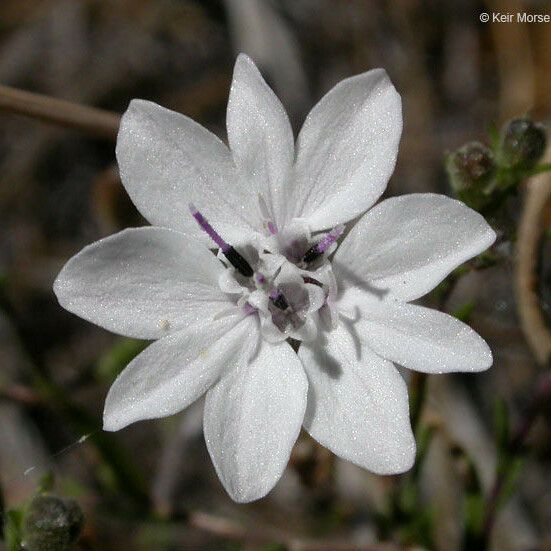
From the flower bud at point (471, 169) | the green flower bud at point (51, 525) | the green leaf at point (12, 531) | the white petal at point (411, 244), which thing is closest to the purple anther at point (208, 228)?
the white petal at point (411, 244)

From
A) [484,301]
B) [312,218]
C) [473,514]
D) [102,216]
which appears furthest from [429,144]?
[312,218]

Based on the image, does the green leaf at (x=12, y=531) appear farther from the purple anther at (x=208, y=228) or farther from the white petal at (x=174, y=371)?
the purple anther at (x=208, y=228)

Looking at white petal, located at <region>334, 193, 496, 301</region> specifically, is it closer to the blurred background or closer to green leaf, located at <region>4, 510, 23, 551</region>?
green leaf, located at <region>4, 510, 23, 551</region>

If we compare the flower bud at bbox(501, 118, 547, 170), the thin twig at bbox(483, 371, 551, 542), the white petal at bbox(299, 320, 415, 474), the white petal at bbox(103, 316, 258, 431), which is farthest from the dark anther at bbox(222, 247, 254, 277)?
the thin twig at bbox(483, 371, 551, 542)

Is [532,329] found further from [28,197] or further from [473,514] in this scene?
[28,197]

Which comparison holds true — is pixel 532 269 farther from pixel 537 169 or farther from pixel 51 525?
pixel 51 525
